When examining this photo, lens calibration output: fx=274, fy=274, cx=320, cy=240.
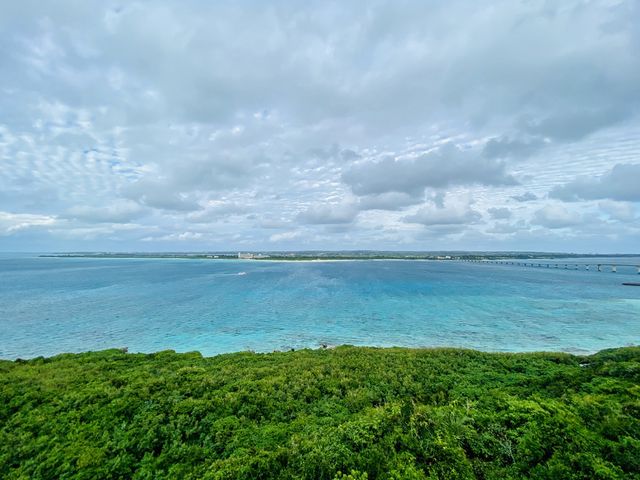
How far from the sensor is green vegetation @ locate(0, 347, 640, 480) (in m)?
7.09

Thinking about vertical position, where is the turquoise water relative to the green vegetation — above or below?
below

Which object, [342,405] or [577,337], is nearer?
[342,405]

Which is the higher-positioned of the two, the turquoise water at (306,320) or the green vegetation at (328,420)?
the green vegetation at (328,420)

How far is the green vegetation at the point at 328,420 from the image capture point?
23.3ft

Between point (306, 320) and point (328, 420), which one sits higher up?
point (328, 420)

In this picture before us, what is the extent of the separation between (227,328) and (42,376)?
19.2 m

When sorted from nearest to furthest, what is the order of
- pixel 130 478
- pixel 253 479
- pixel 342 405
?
1. pixel 253 479
2. pixel 130 478
3. pixel 342 405

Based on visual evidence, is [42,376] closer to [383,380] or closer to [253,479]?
[253,479]

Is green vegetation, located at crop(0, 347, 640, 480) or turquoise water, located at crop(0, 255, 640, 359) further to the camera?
turquoise water, located at crop(0, 255, 640, 359)

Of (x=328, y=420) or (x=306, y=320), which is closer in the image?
(x=328, y=420)

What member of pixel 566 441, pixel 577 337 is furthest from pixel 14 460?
pixel 577 337

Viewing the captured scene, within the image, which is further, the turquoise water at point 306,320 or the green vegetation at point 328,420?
the turquoise water at point 306,320

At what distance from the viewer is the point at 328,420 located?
10297 millimetres

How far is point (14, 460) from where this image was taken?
28.7 ft
